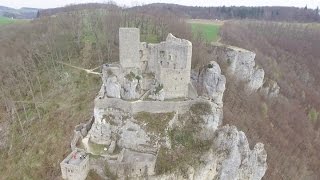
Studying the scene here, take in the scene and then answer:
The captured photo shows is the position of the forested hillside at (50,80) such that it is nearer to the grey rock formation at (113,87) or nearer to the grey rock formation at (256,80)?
the grey rock formation at (113,87)

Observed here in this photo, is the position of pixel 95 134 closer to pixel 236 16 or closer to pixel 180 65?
pixel 180 65

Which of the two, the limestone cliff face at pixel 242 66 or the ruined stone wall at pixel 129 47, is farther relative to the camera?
the limestone cliff face at pixel 242 66

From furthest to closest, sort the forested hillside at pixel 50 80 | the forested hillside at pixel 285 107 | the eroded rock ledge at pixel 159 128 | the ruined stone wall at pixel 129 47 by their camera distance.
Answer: the forested hillside at pixel 285 107 < the forested hillside at pixel 50 80 < the ruined stone wall at pixel 129 47 < the eroded rock ledge at pixel 159 128

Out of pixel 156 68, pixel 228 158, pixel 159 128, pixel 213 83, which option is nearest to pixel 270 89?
pixel 213 83

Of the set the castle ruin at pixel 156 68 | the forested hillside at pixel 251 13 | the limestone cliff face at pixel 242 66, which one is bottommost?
the limestone cliff face at pixel 242 66

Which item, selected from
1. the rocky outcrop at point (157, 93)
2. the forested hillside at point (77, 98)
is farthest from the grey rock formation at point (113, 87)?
the forested hillside at point (77, 98)

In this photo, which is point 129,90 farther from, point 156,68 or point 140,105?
point 156,68

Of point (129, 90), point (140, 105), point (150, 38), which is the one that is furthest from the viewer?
point (150, 38)
